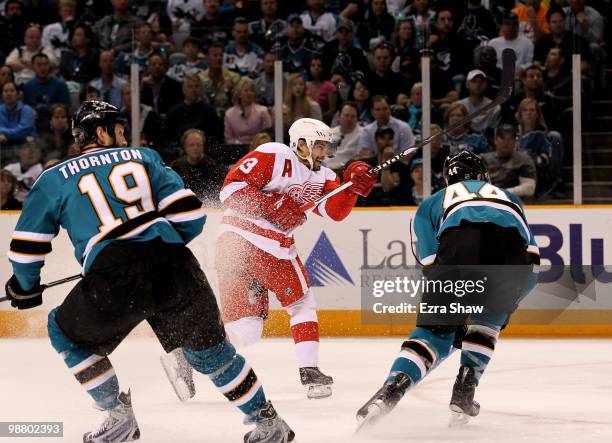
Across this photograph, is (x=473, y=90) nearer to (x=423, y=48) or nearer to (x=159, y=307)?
(x=423, y=48)

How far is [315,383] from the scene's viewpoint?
5016mm

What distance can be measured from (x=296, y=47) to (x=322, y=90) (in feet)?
1.09

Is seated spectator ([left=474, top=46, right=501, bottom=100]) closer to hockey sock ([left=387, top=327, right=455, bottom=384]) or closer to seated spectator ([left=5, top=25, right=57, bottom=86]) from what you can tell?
seated spectator ([left=5, top=25, right=57, bottom=86])

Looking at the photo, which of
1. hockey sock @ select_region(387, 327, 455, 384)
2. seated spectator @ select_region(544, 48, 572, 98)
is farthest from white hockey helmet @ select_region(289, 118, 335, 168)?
seated spectator @ select_region(544, 48, 572, 98)

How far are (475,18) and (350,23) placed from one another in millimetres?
826

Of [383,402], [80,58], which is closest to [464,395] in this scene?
[383,402]

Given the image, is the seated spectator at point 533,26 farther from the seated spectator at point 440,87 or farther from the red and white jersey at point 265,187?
the red and white jersey at point 265,187

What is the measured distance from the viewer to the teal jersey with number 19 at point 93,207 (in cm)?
351

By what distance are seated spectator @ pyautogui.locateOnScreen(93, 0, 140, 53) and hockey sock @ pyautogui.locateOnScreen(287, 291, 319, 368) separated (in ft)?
11.5

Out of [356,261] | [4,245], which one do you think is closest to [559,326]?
[356,261]

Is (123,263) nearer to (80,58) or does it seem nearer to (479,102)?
(479,102)

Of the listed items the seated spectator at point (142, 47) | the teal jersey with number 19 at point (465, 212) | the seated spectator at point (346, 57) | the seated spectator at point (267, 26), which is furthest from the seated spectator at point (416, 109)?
the teal jersey with number 19 at point (465, 212)

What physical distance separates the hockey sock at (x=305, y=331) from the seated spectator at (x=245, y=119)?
96.7 inches

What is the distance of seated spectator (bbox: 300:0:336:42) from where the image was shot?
25.6ft
